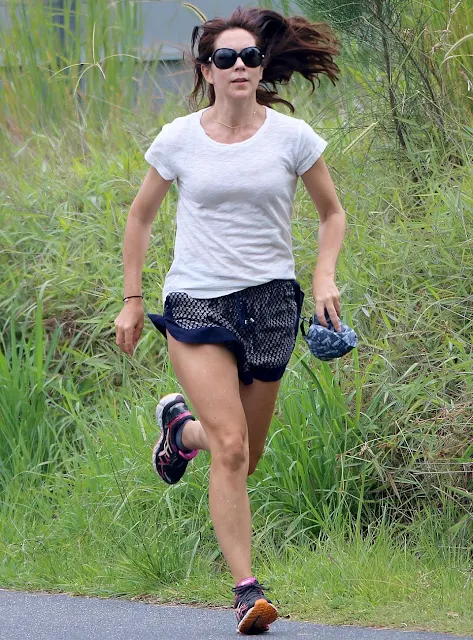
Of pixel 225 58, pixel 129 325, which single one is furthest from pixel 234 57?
pixel 129 325

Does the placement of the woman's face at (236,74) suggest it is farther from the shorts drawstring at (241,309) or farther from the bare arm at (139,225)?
the shorts drawstring at (241,309)

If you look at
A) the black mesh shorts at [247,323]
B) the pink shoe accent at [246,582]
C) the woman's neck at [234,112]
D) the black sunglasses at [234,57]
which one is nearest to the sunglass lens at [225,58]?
the black sunglasses at [234,57]

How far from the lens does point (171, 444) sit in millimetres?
5199

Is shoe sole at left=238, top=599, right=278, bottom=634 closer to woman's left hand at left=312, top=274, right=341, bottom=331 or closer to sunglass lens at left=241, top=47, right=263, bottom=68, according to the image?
woman's left hand at left=312, top=274, right=341, bottom=331

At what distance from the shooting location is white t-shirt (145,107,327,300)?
457 cm

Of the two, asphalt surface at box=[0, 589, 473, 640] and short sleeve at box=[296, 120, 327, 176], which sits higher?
short sleeve at box=[296, 120, 327, 176]

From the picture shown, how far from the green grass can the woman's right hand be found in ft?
3.71

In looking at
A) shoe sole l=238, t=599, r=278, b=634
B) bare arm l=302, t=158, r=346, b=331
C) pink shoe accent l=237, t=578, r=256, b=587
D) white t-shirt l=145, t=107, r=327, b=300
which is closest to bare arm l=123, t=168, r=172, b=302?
white t-shirt l=145, t=107, r=327, b=300

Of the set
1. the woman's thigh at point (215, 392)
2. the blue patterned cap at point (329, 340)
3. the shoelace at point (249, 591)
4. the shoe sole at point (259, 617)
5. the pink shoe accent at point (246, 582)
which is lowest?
the shoe sole at point (259, 617)

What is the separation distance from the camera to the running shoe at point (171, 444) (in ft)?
17.0

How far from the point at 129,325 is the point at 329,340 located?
0.72 meters

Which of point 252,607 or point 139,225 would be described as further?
point 139,225

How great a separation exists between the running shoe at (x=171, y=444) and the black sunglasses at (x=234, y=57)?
139 cm

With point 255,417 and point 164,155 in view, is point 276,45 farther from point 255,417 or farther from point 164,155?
point 255,417
